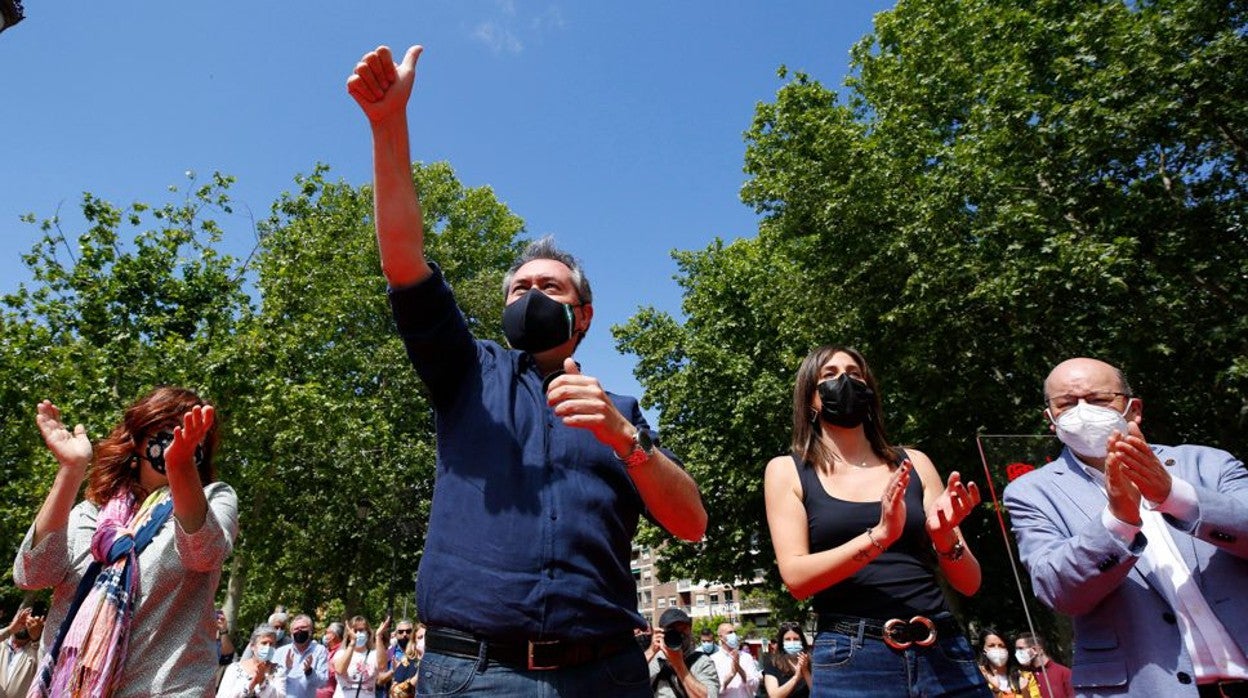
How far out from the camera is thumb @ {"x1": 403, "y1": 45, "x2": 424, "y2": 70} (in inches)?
89.2

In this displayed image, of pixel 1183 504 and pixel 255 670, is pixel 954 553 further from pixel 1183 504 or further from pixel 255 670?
pixel 255 670

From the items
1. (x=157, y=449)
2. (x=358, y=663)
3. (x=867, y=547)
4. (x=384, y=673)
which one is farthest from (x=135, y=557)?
(x=384, y=673)

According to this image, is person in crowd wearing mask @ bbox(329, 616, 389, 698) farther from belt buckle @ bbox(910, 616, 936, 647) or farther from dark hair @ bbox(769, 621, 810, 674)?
belt buckle @ bbox(910, 616, 936, 647)

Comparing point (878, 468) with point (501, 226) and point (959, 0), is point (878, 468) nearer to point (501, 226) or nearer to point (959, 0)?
point (959, 0)

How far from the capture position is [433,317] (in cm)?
225

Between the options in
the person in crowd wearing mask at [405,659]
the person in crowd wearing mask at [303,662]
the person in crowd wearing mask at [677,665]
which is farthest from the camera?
the person in crowd wearing mask at [303,662]

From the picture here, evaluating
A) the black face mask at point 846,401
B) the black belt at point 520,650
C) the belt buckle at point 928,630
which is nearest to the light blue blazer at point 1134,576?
the belt buckle at point 928,630

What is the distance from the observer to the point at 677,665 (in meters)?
6.93

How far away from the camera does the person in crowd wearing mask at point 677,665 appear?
6.55 meters

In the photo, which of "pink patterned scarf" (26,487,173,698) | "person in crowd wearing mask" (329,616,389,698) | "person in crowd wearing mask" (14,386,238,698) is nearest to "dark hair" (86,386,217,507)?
"person in crowd wearing mask" (14,386,238,698)

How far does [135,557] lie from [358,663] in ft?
29.8

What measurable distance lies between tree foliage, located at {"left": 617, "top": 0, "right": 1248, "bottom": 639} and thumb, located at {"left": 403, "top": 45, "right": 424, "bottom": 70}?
12065 millimetres

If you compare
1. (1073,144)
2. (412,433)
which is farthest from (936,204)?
(412,433)

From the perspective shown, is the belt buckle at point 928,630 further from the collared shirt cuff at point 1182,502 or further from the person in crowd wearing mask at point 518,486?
the person in crowd wearing mask at point 518,486
